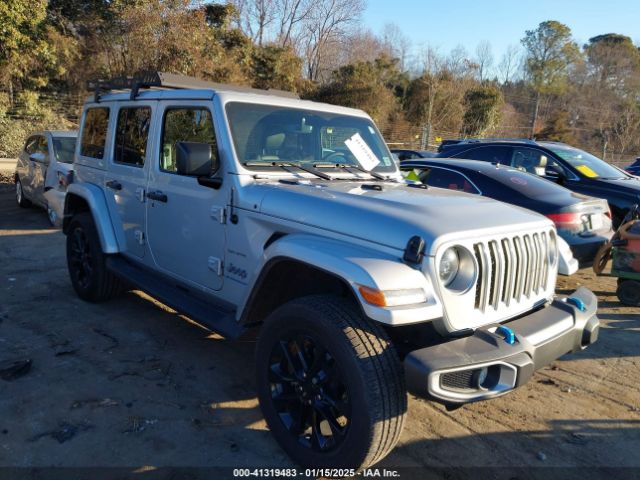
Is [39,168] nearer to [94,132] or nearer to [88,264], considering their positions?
[94,132]

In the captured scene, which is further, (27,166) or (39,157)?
(27,166)

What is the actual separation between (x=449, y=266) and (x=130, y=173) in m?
3.01

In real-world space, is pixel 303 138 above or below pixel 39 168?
above

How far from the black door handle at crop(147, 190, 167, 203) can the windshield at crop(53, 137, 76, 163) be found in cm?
539

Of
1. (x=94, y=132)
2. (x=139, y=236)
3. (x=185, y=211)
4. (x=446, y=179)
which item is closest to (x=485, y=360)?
(x=185, y=211)

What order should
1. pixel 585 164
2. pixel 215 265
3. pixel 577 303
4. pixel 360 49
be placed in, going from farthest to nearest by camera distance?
pixel 360 49 → pixel 585 164 → pixel 215 265 → pixel 577 303

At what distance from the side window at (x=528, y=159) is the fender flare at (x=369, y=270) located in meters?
6.23

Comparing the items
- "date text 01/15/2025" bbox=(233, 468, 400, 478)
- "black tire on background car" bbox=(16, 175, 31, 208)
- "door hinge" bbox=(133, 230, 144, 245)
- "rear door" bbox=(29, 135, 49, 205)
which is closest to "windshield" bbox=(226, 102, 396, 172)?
"door hinge" bbox=(133, 230, 144, 245)

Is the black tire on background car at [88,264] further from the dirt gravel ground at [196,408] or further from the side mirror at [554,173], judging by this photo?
the side mirror at [554,173]

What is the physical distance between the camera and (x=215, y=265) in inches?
137

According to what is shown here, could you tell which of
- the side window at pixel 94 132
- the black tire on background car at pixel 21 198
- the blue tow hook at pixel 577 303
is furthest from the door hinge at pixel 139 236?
the black tire on background car at pixel 21 198

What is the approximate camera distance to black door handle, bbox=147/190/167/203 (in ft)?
12.8

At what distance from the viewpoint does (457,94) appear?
30891 mm

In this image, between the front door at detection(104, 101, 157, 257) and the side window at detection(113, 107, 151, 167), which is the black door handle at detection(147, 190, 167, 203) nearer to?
the front door at detection(104, 101, 157, 257)
